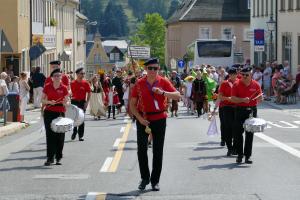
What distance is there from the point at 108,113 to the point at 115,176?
1945cm

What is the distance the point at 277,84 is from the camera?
41.8 m

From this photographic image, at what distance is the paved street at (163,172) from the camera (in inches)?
496

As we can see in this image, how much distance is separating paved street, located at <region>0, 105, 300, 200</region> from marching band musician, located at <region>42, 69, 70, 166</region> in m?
0.30

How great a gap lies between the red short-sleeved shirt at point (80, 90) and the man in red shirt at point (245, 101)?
576 cm

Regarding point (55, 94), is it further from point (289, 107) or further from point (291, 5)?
point (291, 5)

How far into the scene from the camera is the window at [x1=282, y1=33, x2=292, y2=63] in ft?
180

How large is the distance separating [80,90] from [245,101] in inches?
246

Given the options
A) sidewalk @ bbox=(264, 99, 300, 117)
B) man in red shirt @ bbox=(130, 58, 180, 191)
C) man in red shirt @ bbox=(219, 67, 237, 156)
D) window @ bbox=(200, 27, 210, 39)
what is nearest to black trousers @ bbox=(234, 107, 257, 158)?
man in red shirt @ bbox=(219, 67, 237, 156)

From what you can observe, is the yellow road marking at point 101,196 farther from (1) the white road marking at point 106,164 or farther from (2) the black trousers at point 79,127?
(2) the black trousers at point 79,127

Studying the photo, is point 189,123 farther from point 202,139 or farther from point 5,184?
point 5,184

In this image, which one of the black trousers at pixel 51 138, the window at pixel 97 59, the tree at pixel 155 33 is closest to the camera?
the black trousers at pixel 51 138

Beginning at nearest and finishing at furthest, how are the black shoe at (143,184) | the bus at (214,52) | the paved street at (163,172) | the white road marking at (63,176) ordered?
the paved street at (163,172) → the black shoe at (143,184) → the white road marking at (63,176) → the bus at (214,52)

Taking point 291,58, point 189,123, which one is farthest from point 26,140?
point 291,58

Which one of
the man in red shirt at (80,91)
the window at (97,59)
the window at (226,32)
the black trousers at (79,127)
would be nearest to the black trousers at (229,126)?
the man in red shirt at (80,91)
